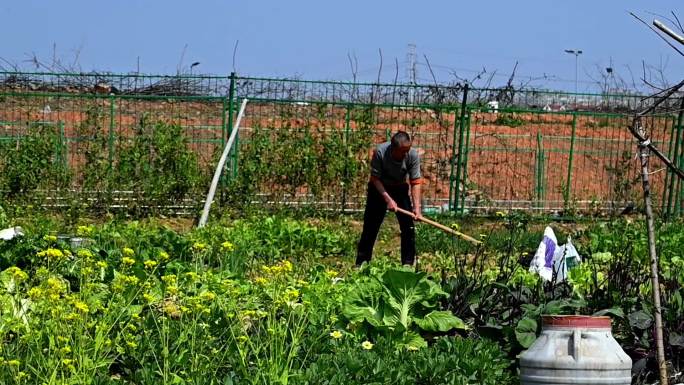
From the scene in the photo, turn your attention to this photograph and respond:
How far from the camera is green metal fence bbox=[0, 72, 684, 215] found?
52.7 feet

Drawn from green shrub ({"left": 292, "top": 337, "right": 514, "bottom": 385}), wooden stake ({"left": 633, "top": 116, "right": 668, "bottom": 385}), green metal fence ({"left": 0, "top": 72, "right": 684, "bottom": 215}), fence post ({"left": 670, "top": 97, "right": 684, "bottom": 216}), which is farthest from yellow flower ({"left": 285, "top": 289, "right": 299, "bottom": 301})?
fence post ({"left": 670, "top": 97, "right": 684, "bottom": 216})

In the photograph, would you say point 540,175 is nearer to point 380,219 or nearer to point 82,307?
point 380,219

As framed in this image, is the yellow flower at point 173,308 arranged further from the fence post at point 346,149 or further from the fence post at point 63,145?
the fence post at point 346,149

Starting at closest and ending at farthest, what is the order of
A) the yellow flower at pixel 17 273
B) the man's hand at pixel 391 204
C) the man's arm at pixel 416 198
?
the yellow flower at pixel 17 273 < the man's hand at pixel 391 204 < the man's arm at pixel 416 198

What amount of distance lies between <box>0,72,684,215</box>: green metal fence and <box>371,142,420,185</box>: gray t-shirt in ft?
17.2

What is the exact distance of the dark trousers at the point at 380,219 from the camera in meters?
11.2

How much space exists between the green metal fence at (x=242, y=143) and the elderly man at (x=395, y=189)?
5.15 meters

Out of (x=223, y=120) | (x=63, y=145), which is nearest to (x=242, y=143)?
(x=223, y=120)

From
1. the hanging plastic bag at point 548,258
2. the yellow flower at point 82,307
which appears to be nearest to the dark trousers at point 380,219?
the hanging plastic bag at point 548,258

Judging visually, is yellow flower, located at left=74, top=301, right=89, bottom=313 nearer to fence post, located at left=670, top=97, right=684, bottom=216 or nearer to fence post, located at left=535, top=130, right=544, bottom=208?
fence post, located at left=670, top=97, right=684, bottom=216

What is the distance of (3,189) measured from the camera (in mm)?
15656

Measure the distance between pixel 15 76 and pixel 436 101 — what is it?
5.92 m

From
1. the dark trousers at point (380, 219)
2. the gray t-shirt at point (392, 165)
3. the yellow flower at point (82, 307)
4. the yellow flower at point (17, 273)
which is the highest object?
the gray t-shirt at point (392, 165)

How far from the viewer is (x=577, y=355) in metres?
5.04
